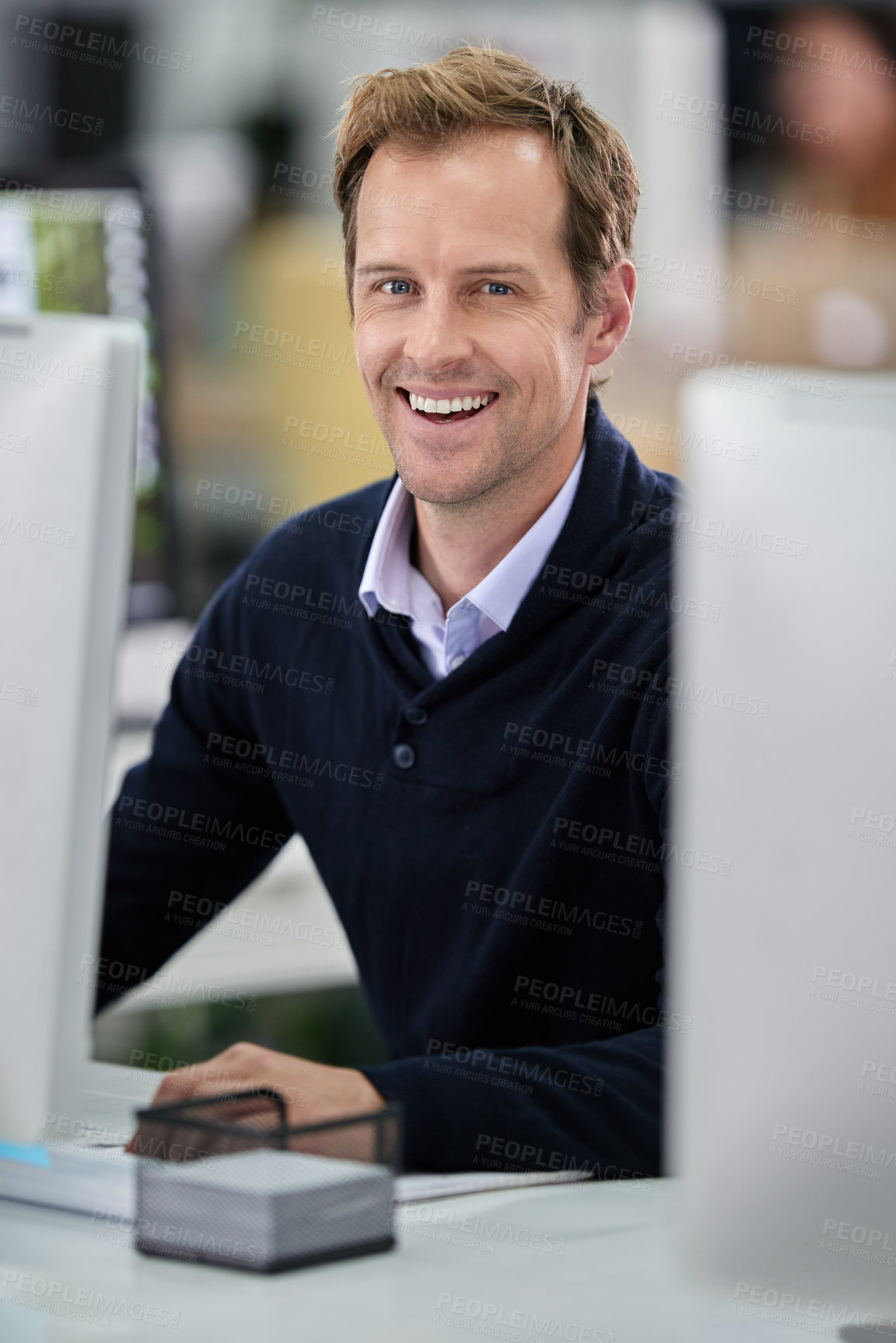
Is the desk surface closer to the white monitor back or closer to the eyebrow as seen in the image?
the white monitor back

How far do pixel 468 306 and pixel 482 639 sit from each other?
29 centimetres

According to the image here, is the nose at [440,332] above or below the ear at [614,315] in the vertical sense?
below

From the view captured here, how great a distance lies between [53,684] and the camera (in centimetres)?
83

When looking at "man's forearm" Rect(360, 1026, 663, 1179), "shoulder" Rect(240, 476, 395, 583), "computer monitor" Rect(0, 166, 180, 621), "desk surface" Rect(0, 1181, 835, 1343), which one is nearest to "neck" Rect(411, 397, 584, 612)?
"shoulder" Rect(240, 476, 395, 583)

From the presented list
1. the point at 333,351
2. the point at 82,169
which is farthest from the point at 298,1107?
the point at 333,351

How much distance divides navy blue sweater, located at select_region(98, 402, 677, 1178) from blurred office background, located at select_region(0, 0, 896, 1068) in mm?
1173

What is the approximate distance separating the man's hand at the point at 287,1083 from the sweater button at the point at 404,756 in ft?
1.31

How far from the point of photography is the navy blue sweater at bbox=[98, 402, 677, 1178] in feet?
4.11

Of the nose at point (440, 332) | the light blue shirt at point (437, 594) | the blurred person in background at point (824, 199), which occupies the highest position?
the blurred person in background at point (824, 199)

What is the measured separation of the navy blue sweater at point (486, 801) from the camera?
1252 mm

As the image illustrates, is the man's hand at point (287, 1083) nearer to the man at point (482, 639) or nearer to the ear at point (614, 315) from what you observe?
the man at point (482, 639)

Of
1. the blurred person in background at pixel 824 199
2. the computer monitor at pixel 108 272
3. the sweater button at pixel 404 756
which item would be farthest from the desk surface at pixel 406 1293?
the blurred person in background at pixel 824 199

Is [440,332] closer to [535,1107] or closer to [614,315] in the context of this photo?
[614,315]

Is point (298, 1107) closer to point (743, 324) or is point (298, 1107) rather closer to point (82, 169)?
point (82, 169)
